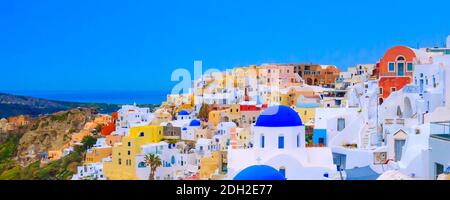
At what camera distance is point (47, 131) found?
3.33m

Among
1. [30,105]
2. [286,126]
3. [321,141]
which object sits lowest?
[321,141]

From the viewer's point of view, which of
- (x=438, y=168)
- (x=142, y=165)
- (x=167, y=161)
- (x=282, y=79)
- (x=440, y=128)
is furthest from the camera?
(x=282, y=79)

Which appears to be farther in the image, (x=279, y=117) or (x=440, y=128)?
(x=279, y=117)

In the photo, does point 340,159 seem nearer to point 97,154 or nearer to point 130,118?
point 130,118

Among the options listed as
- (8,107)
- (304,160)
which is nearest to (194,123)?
(304,160)

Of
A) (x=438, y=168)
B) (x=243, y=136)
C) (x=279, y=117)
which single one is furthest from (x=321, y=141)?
(x=438, y=168)

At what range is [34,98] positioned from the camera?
2.78m

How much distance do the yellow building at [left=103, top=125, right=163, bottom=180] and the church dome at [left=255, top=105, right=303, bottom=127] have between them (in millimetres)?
822

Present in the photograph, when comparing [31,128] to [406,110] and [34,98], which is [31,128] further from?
[406,110]

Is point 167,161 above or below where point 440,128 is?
below

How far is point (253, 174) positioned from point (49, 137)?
1.30m

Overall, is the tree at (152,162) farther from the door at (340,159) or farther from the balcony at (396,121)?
the balcony at (396,121)

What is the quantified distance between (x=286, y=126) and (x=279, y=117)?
206 mm

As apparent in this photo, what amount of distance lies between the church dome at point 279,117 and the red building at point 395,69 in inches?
29.4
